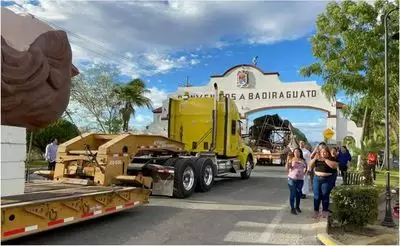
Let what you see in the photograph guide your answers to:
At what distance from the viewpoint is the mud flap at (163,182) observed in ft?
37.7

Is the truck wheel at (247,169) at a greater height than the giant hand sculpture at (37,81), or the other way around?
the giant hand sculpture at (37,81)

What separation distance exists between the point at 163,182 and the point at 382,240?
591cm

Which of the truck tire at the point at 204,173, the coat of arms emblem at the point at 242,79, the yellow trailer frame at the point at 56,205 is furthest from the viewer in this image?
the coat of arms emblem at the point at 242,79

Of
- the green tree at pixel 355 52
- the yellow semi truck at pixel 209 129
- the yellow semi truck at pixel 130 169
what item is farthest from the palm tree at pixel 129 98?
the green tree at pixel 355 52

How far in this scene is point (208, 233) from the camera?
25.1ft

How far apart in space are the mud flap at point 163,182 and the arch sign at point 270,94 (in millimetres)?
20210

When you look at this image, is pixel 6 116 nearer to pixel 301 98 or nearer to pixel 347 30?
pixel 347 30

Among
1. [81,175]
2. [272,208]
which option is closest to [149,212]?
[81,175]

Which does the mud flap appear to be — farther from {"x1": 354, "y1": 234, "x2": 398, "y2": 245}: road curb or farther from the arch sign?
the arch sign

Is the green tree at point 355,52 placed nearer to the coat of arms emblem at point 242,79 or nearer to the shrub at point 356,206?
the shrub at point 356,206

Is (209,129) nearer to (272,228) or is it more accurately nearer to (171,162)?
(171,162)

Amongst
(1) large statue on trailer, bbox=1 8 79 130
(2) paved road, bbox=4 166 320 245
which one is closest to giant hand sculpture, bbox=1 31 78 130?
(1) large statue on trailer, bbox=1 8 79 130

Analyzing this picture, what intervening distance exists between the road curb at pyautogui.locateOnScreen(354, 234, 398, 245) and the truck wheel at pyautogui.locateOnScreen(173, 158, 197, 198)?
5.56 m

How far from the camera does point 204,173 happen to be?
13250 mm
